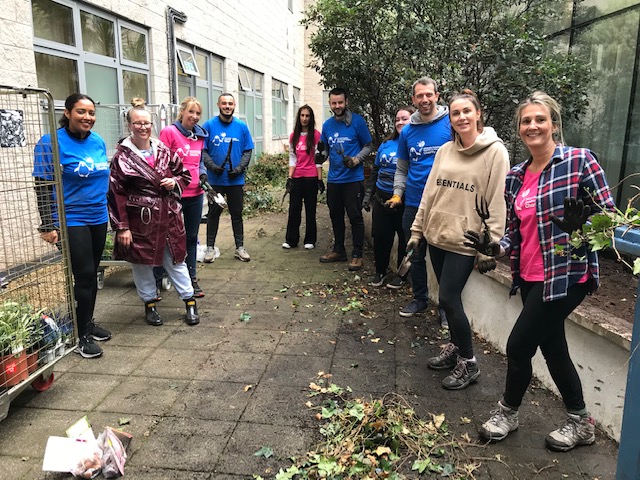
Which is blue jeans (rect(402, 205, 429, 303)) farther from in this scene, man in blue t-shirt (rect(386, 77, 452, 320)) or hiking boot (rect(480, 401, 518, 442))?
hiking boot (rect(480, 401, 518, 442))

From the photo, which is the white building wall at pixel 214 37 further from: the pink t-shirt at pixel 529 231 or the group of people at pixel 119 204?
the pink t-shirt at pixel 529 231

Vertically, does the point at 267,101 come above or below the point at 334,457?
above

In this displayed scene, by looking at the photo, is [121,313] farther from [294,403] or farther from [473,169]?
[473,169]

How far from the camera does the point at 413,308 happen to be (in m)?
4.54

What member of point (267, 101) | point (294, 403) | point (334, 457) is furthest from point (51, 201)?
point (267, 101)

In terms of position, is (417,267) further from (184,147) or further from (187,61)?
(187,61)

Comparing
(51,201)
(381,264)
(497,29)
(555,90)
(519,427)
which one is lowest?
(519,427)

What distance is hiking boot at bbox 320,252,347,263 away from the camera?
628cm

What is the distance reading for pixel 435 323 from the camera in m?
4.36

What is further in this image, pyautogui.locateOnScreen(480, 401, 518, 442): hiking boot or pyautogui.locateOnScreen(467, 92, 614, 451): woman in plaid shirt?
pyautogui.locateOnScreen(480, 401, 518, 442): hiking boot

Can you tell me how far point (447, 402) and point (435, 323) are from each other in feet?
4.25

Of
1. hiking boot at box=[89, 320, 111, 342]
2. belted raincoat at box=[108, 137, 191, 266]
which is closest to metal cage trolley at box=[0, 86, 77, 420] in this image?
hiking boot at box=[89, 320, 111, 342]

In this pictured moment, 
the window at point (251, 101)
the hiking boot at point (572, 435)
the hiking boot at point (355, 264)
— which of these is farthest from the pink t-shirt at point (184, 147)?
the window at point (251, 101)

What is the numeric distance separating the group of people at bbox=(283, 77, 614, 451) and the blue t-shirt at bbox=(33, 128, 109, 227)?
232cm
